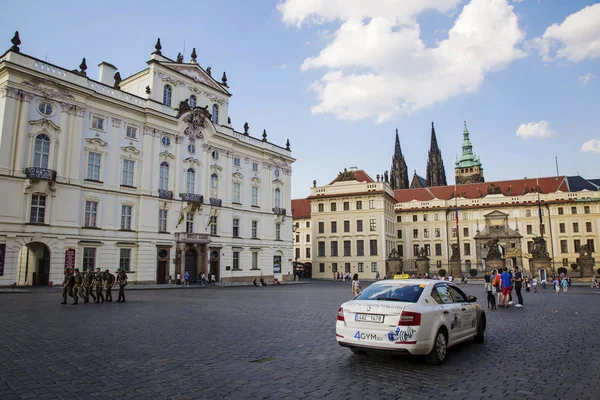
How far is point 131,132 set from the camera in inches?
1556

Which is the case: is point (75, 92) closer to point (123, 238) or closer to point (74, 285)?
point (123, 238)

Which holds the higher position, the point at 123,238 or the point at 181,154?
the point at 181,154

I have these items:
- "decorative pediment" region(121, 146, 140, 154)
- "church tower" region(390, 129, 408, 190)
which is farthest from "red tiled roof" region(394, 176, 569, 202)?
"decorative pediment" region(121, 146, 140, 154)

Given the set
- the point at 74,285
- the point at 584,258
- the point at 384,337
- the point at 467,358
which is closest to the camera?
the point at 384,337

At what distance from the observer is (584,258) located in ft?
163

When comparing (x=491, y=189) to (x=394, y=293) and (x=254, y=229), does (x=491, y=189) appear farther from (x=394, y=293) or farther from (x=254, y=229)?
(x=394, y=293)

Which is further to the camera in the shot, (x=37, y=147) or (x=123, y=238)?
(x=123, y=238)

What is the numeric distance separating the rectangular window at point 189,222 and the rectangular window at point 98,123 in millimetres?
11553

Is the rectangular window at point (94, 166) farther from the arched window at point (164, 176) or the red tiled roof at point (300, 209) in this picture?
the red tiled roof at point (300, 209)

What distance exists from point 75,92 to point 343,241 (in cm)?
4671

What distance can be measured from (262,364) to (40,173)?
100ft

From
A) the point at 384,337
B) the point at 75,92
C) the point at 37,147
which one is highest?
the point at 75,92

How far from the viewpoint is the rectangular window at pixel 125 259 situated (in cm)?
3725

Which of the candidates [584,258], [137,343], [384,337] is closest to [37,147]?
[137,343]
